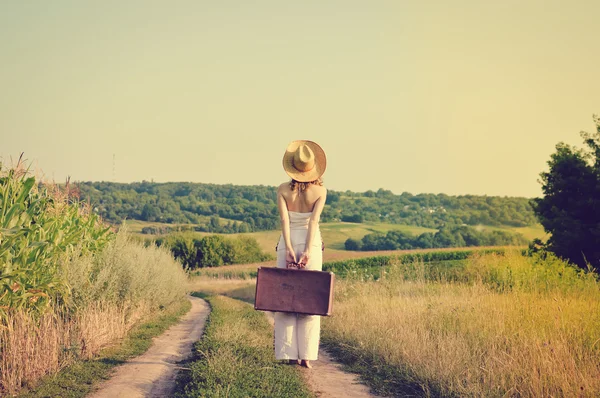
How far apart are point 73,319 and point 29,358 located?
3150mm

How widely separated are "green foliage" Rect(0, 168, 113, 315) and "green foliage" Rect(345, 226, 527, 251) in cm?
5728

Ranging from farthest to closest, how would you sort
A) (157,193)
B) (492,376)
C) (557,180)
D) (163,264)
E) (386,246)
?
1. (157,193)
2. (386,246)
3. (557,180)
4. (163,264)
5. (492,376)

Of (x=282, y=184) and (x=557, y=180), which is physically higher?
(x=557, y=180)

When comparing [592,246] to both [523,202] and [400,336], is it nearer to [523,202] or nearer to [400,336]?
[400,336]

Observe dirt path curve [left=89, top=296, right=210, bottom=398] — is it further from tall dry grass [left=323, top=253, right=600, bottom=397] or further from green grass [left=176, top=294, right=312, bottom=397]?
tall dry grass [left=323, top=253, right=600, bottom=397]

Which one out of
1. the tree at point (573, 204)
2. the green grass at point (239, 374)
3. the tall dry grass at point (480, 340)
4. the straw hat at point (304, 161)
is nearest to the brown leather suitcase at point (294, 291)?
the green grass at point (239, 374)

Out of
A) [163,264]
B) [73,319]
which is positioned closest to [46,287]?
[73,319]

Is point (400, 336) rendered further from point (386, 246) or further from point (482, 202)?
point (482, 202)

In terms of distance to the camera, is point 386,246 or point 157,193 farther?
point 157,193

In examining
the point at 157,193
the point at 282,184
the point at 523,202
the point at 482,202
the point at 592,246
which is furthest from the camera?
the point at 157,193

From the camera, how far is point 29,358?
8156mm

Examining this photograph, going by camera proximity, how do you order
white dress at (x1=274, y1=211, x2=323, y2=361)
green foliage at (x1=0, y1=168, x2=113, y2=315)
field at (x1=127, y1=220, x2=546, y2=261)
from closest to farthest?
1. white dress at (x1=274, y1=211, x2=323, y2=361)
2. green foliage at (x1=0, y1=168, x2=113, y2=315)
3. field at (x1=127, y1=220, x2=546, y2=261)

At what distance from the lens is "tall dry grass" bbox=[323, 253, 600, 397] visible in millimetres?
7059

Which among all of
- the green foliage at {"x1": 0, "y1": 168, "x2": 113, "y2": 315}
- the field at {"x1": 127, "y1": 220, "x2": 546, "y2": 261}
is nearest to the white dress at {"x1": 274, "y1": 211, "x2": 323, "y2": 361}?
the green foliage at {"x1": 0, "y1": 168, "x2": 113, "y2": 315}
